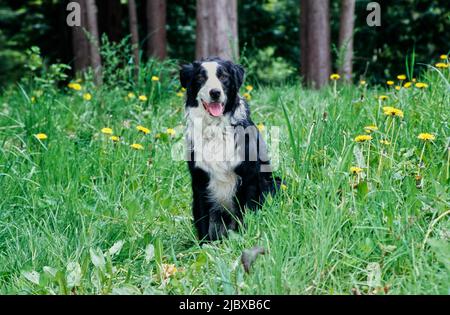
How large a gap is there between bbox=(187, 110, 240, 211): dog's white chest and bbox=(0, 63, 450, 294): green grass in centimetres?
35

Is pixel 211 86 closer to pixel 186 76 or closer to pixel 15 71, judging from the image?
pixel 186 76

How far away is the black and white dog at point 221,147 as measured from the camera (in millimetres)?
3607

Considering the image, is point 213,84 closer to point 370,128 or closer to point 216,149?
point 216,149

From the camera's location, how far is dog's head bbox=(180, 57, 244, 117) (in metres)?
3.53

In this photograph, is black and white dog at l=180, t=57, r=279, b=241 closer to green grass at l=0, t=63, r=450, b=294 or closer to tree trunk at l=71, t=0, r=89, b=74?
green grass at l=0, t=63, r=450, b=294

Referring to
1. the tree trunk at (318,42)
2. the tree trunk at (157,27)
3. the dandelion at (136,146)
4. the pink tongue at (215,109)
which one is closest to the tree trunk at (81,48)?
the tree trunk at (157,27)

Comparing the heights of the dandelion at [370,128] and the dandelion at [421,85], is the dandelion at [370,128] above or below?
below

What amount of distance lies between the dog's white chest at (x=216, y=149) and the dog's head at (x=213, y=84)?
3.9 inches

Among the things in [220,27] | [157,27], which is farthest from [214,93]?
[157,27]

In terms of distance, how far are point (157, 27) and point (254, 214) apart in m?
7.20

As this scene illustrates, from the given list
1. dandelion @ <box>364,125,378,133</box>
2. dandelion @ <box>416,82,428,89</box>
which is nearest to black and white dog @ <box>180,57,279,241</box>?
dandelion @ <box>364,125,378,133</box>

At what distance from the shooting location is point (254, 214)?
11.1 ft

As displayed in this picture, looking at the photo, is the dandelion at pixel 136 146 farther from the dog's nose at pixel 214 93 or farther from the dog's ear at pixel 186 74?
the dog's nose at pixel 214 93

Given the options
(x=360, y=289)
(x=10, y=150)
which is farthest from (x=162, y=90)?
(x=360, y=289)
